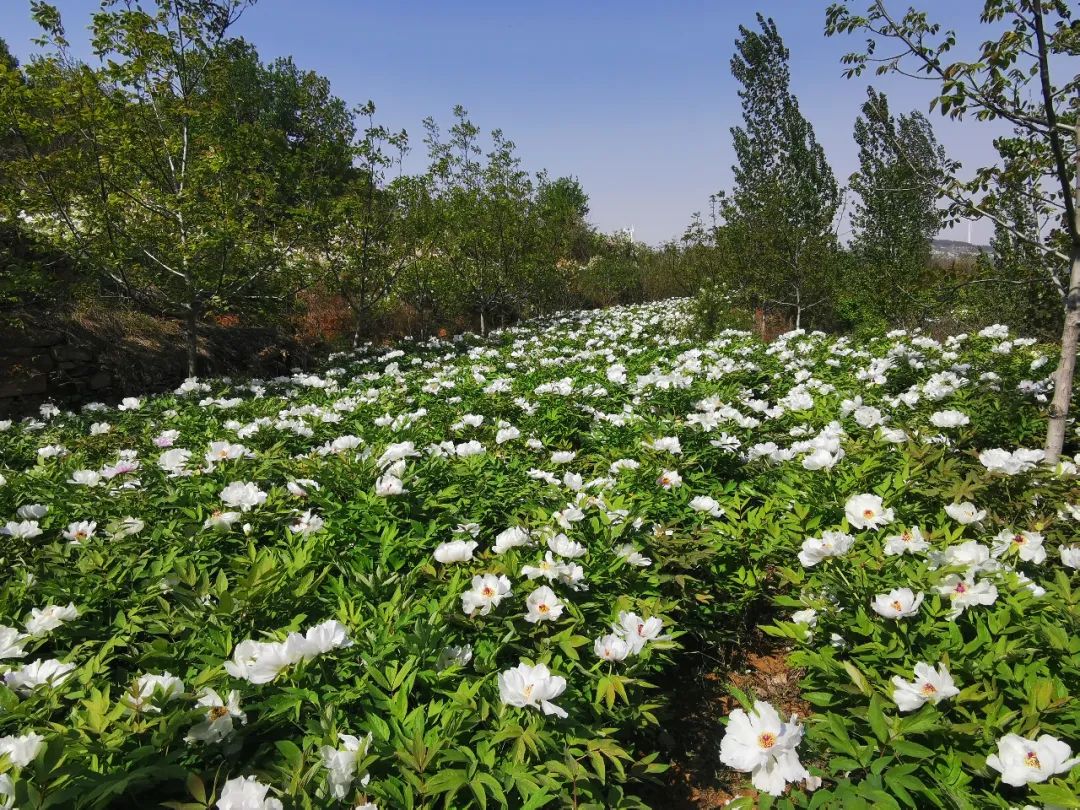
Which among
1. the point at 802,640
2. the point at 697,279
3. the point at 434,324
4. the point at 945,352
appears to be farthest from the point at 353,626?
the point at 697,279

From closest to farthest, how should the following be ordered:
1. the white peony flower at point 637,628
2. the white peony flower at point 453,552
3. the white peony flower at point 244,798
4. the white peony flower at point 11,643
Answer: the white peony flower at point 244,798, the white peony flower at point 11,643, the white peony flower at point 637,628, the white peony flower at point 453,552

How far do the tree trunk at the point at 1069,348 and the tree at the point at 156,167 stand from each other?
7.52 m

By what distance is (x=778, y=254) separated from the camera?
40.9 feet

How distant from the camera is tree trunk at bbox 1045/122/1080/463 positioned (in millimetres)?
2979

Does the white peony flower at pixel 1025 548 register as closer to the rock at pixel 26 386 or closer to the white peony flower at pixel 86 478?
the white peony flower at pixel 86 478

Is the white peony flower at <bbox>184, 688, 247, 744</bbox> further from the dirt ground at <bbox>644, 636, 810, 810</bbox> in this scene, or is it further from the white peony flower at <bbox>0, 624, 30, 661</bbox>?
the dirt ground at <bbox>644, 636, 810, 810</bbox>

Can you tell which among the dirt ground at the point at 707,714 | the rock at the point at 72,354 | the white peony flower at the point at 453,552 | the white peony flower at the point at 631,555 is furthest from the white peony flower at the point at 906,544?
the rock at the point at 72,354

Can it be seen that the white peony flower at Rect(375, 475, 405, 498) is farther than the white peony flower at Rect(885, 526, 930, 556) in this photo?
Yes

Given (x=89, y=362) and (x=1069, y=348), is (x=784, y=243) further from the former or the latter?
(x=89, y=362)

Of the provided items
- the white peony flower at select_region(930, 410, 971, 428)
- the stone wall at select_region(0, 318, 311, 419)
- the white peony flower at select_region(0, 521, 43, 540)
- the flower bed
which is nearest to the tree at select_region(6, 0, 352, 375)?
the stone wall at select_region(0, 318, 311, 419)

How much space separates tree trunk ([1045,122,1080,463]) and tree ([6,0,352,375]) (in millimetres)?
7522

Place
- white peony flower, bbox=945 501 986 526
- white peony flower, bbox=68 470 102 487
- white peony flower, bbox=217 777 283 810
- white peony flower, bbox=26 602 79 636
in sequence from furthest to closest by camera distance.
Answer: white peony flower, bbox=68 470 102 487
white peony flower, bbox=945 501 986 526
white peony flower, bbox=26 602 79 636
white peony flower, bbox=217 777 283 810

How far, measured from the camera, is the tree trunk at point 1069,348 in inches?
117

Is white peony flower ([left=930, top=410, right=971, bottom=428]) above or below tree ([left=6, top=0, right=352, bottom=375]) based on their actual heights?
below
